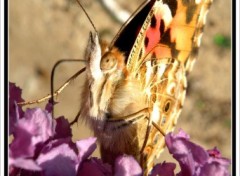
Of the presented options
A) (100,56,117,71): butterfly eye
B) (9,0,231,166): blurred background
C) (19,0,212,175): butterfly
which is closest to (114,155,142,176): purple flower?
(19,0,212,175): butterfly

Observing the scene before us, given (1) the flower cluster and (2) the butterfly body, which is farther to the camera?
(2) the butterfly body

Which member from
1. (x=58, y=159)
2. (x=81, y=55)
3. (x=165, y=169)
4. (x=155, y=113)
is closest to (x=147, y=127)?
(x=155, y=113)

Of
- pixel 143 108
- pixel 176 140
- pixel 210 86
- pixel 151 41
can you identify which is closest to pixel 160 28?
pixel 151 41

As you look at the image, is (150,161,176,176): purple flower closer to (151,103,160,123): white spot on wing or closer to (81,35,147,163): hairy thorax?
(81,35,147,163): hairy thorax

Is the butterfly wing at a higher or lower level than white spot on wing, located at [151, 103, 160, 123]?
higher

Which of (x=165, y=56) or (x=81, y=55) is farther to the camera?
(x=81, y=55)

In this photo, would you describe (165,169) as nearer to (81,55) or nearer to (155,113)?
(155,113)

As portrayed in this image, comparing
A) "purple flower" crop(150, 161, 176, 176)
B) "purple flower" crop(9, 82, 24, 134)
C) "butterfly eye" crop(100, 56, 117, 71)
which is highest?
"butterfly eye" crop(100, 56, 117, 71)
